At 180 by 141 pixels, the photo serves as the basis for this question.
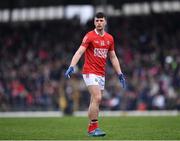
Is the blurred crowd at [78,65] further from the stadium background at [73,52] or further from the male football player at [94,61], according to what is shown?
the male football player at [94,61]

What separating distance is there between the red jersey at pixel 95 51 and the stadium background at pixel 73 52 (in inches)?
621

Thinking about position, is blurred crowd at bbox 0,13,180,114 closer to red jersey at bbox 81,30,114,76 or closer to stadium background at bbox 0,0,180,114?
stadium background at bbox 0,0,180,114

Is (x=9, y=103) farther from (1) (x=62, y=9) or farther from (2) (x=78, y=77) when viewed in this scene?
(1) (x=62, y=9)

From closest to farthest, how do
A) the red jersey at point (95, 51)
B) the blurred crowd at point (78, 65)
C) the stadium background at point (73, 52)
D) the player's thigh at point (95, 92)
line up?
1. the player's thigh at point (95, 92)
2. the red jersey at point (95, 51)
3. the blurred crowd at point (78, 65)
4. the stadium background at point (73, 52)

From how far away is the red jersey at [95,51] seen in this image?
1505cm

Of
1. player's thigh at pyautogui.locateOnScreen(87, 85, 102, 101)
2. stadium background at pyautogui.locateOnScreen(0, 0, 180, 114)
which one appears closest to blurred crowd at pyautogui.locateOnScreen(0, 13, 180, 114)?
stadium background at pyautogui.locateOnScreen(0, 0, 180, 114)

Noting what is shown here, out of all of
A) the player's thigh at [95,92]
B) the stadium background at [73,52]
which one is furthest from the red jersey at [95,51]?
the stadium background at [73,52]

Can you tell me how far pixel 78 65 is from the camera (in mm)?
34938

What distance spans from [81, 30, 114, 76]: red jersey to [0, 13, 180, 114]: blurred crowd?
15.9m

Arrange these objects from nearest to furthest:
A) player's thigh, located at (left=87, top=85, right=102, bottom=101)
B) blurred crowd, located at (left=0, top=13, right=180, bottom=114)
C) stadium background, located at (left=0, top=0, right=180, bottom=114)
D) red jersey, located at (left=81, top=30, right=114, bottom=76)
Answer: player's thigh, located at (left=87, top=85, right=102, bottom=101) → red jersey, located at (left=81, top=30, right=114, bottom=76) → blurred crowd, located at (left=0, top=13, right=180, bottom=114) → stadium background, located at (left=0, top=0, right=180, bottom=114)

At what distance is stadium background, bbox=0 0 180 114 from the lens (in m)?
31.5

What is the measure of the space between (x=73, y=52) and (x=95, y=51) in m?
22.1

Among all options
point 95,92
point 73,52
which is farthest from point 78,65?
point 95,92

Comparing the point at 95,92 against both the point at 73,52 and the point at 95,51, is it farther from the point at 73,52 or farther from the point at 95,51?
the point at 73,52
